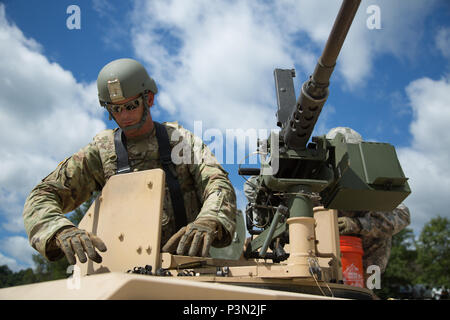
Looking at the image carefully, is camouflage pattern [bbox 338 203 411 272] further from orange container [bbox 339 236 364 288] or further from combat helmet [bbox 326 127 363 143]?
orange container [bbox 339 236 364 288]

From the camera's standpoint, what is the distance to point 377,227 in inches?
269

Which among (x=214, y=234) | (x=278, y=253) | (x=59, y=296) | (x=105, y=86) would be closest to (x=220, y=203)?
(x=214, y=234)

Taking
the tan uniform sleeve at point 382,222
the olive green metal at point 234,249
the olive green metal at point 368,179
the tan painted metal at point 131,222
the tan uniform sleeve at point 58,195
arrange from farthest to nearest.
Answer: the tan uniform sleeve at point 382,222, the olive green metal at point 234,249, the olive green metal at point 368,179, the tan uniform sleeve at point 58,195, the tan painted metal at point 131,222

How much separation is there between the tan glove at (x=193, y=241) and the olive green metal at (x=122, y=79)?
136 cm

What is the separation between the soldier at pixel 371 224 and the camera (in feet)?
21.0

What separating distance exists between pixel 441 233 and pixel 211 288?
35.6 m

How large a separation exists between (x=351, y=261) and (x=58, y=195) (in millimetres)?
3153

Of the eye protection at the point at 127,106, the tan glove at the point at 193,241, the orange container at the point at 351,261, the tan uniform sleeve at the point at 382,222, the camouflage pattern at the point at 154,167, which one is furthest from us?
the tan uniform sleeve at the point at 382,222

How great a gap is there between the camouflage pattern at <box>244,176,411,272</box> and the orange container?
1424 millimetres

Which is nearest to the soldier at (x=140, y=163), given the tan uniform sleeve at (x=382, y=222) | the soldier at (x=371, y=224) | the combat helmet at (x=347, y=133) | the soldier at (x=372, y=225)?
the soldier at (x=371, y=224)

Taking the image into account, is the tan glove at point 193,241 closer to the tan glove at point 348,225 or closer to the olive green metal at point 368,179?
the olive green metal at point 368,179

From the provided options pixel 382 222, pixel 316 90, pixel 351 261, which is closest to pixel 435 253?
pixel 382 222

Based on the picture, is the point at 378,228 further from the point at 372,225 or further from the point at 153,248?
the point at 153,248

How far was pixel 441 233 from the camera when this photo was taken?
3291 cm
